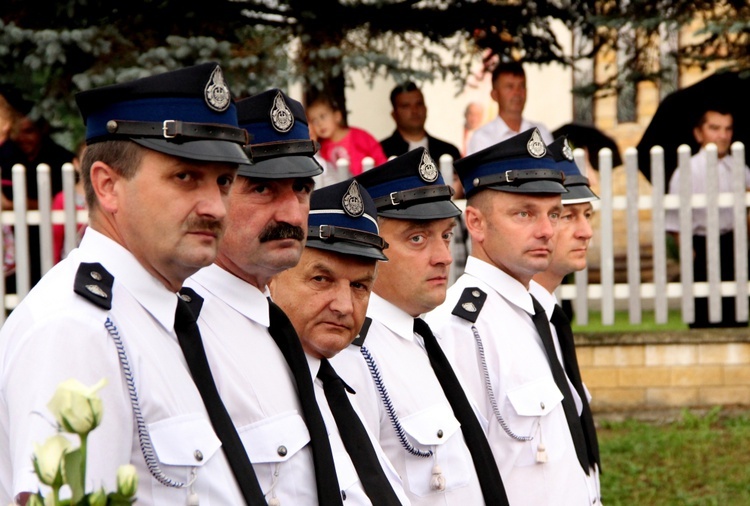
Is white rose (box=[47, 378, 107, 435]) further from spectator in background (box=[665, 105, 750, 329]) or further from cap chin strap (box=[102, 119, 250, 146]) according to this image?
spectator in background (box=[665, 105, 750, 329])

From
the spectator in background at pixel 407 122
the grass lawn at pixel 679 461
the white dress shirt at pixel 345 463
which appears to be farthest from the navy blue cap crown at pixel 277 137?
the spectator in background at pixel 407 122

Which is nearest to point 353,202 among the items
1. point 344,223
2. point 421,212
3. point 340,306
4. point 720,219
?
point 344,223

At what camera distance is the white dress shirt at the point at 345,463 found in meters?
2.93

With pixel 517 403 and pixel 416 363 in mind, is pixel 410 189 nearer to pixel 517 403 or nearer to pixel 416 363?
pixel 416 363

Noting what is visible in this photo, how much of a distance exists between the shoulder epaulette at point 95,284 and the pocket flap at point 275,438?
0.50m

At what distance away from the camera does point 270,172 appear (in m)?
3.01

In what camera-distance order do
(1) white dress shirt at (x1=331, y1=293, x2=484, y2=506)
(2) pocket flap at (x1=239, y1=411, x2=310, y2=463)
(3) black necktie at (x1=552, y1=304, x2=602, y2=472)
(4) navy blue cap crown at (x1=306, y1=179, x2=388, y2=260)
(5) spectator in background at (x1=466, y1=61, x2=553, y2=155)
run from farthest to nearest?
1. (5) spectator in background at (x1=466, y1=61, x2=553, y2=155)
2. (3) black necktie at (x1=552, y1=304, x2=602, y2=472)
3. (1) white dress shirt at (x1=331, y1=293, x2=484, y2=506)
4. (4) navy blue cap crown at (x1=306, y1=179, x2=388, y2=260)
5. (2) pocket flap at (x1=239, y1=411, x2=310, y2=463)

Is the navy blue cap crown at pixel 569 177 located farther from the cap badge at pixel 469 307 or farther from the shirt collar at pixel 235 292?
the shirt collar at pixel 235 292

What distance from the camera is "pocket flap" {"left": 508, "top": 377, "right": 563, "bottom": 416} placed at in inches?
169

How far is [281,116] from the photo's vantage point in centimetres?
315

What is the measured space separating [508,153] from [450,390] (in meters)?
1.28

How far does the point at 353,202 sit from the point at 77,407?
1.95m

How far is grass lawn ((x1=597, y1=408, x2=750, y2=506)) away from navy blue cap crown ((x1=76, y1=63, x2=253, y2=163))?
5196 millimetres

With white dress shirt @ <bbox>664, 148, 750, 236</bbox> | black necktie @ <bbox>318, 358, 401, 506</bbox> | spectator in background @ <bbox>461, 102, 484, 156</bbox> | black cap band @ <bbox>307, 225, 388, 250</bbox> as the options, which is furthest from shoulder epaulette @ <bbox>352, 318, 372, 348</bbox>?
spectator in background @ <bbox>461, 102, 484, 156</bbox>
